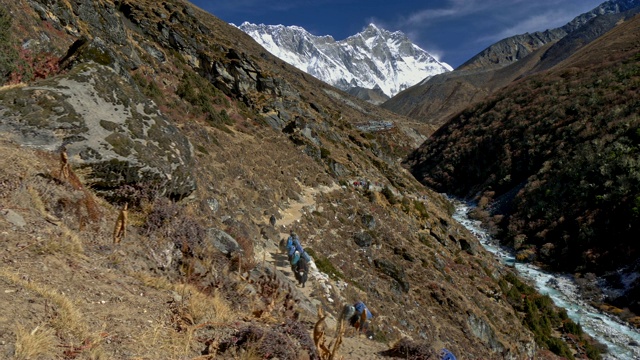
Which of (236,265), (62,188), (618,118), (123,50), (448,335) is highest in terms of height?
(618,118)

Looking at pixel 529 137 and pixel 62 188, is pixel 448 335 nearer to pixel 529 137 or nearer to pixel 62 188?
pixel 62 188

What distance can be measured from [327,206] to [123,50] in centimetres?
1703

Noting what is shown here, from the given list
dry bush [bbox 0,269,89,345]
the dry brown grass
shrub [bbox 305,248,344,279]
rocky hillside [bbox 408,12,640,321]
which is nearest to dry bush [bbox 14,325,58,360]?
dry bush [bbox 0,269,89,345]

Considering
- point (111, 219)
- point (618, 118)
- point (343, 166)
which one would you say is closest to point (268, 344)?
point (111, 219)

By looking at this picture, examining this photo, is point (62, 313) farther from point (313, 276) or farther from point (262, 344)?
point (313, 276)

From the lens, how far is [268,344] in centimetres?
504

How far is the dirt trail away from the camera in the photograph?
23.3ft

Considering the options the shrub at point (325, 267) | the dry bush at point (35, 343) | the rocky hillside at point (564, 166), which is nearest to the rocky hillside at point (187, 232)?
the dry bush at point (35, 343)

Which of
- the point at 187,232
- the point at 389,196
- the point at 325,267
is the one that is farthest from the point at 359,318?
the point at 389,196

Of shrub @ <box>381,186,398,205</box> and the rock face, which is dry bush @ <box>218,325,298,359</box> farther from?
shrub @ <box>381,186,398,205</box>

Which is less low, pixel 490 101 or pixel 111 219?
pixel 490 101

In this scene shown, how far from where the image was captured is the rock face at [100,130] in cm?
784

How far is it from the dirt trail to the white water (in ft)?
54.5

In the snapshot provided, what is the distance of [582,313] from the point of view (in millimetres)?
22875
